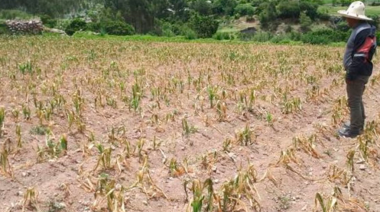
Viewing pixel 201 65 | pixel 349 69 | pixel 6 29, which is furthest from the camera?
pixel 6 29

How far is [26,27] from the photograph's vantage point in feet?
128

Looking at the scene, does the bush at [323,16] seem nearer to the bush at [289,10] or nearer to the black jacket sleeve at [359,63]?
the bush at [289,10]

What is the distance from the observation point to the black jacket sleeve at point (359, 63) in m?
6.37

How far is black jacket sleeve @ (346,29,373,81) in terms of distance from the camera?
637 centimetres

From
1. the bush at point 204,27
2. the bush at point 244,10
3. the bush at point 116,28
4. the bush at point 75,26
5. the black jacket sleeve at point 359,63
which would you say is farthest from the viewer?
the bush at point 244,10

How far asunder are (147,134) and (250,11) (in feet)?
297

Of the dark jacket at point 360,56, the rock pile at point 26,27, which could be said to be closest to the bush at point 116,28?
the rock pile at point 26,27

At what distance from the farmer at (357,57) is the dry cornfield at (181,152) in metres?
0.32

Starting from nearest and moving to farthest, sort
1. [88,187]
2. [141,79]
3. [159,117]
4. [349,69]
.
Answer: [88,187]
[349,69]
[159,117]
[141,79]

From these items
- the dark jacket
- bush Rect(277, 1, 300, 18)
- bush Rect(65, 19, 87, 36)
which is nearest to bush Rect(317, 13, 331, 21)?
bush Rect(277, 1, 300, 18)

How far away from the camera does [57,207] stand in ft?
13.8

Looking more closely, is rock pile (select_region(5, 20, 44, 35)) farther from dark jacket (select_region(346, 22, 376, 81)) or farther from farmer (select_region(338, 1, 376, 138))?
dark jacket (select_region(346, 22, 376, 81))

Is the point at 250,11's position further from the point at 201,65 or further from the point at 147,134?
the point at 147,134

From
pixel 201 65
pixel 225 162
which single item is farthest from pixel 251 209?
pixel 201 65
